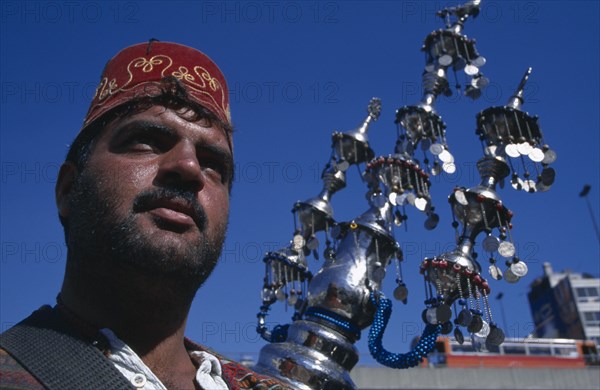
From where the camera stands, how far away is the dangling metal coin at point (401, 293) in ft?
12.3

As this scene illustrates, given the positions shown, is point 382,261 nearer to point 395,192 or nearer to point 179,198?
point 395,192

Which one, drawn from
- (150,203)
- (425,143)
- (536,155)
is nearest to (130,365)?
(150,203)

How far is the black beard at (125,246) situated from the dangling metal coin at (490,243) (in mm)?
2180

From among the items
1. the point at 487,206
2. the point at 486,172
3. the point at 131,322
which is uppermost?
the point at 486,172

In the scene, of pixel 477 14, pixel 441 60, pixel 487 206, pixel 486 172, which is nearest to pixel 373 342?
pixel 487 206

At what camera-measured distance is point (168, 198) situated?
1.85 meters

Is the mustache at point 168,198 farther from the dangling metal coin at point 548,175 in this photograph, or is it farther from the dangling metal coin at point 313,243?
the dangling metal coin at point 548,175

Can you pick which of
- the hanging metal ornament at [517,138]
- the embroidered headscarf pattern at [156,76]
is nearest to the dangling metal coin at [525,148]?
the hanging metal ornament at [517,138]

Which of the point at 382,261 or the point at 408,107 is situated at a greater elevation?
the point at 408,107

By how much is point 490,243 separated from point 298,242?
4.71 feet

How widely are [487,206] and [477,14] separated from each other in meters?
2.38

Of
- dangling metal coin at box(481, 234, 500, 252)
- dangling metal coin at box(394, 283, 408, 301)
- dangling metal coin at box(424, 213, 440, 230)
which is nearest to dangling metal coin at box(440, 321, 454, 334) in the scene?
dangling metal coin at box(394, 283, 408, 301)

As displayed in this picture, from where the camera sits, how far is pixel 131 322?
6.08ft

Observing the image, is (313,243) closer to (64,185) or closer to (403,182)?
(403,182)
